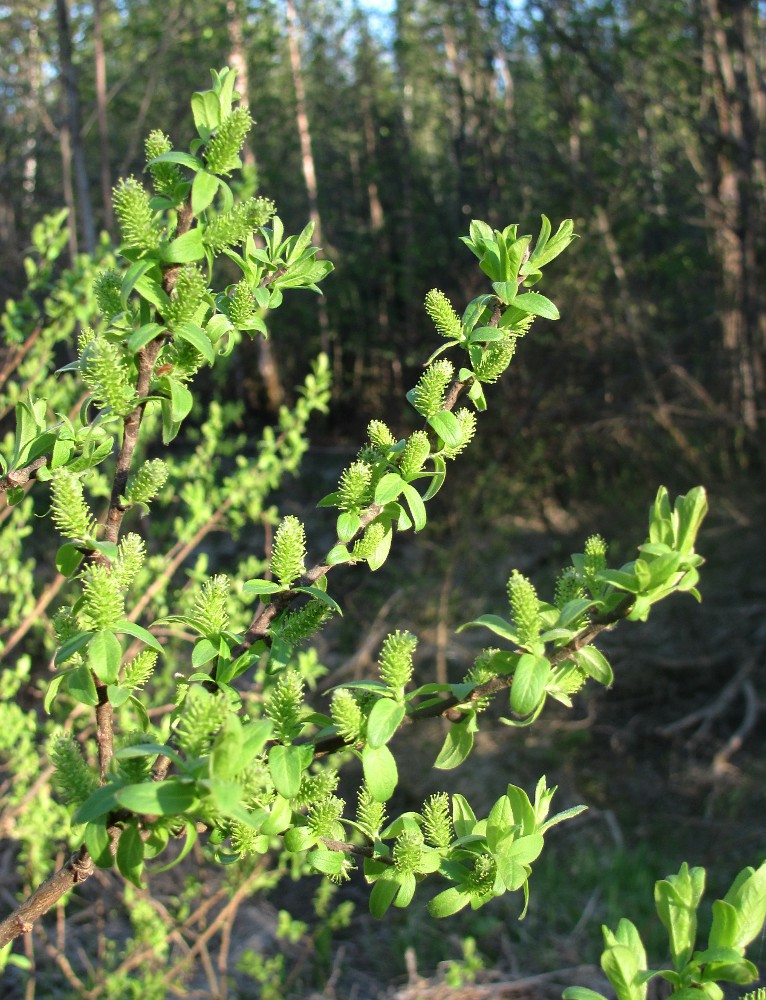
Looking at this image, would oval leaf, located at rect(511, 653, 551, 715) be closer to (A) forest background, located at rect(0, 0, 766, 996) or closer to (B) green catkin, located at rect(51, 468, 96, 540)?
(B) green catkin, located at rect(51, 468, 96, 540)

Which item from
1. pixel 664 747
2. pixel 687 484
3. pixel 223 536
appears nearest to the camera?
pixel 664 747

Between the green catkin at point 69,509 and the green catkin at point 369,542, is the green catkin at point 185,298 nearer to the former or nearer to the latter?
the green catkin at point 69,509

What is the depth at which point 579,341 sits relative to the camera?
284 inches

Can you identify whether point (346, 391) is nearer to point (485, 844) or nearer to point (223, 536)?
point (223, 536)

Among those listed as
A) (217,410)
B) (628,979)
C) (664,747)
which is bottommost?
(664,747)

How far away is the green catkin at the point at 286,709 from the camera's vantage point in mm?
792

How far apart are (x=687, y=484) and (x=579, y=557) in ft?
19.5

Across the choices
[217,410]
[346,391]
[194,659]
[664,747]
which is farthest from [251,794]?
[346,391]

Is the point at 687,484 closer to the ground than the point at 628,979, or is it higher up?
closer to the ground

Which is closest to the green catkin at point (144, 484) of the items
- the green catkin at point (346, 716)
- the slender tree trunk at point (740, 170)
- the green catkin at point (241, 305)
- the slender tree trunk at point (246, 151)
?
the green catkin at point (241, 305)

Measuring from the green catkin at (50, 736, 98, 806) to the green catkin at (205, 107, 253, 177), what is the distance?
0.51 m

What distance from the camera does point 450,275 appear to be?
26.1 ft

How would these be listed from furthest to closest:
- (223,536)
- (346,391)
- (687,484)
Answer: (346,391), (223,536), (687,484)

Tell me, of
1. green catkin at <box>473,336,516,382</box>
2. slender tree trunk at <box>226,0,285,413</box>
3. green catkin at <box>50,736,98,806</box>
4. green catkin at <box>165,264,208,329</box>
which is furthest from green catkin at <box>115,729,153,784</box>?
slender tree trunk at <box>226,0,285,413</box>
